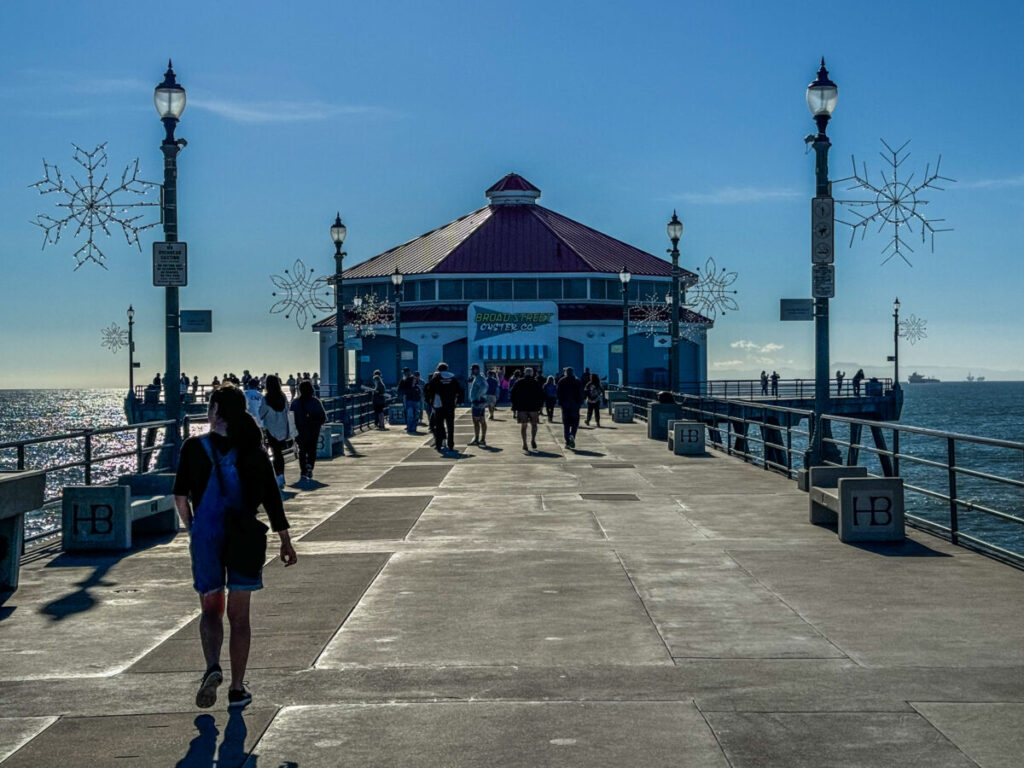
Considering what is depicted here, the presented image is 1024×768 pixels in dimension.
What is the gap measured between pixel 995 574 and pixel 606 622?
387 cm

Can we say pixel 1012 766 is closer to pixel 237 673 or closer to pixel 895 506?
pixel 237 673

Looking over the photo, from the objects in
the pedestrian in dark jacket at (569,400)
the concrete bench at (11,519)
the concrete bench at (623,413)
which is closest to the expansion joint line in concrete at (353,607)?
the concrete bench at (11,519)

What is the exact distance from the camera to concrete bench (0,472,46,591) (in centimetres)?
1020

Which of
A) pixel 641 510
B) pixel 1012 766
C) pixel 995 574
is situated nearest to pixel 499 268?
pixel 641 510

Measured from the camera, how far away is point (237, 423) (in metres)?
6.88

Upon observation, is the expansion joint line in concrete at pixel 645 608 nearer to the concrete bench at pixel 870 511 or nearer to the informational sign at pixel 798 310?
the concrete bench at pixel 870 511

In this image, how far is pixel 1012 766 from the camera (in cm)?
545

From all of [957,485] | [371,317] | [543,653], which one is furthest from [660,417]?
[371,317]

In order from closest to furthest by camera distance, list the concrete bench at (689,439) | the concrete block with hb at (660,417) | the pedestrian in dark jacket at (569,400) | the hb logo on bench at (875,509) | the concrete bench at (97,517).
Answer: the concrete bench at (97,517)
the hb logo on bench at (875,509)
the concrete bench at (689,439)
the pedestrian in dark jacket at (569,400)
the concrete block with hb at (660,417)

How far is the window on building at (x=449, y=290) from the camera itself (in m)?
80.5

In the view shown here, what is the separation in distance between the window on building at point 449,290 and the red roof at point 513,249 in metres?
0.76

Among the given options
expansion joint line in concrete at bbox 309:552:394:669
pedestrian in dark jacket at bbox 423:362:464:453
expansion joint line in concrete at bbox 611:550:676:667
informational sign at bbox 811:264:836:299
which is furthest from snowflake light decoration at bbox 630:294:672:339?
expansion joint line in concrete at bbox 309:552:394:669

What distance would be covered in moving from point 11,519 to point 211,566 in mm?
4485

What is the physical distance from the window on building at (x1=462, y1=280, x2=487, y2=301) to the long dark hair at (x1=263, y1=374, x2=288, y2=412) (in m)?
62.3
